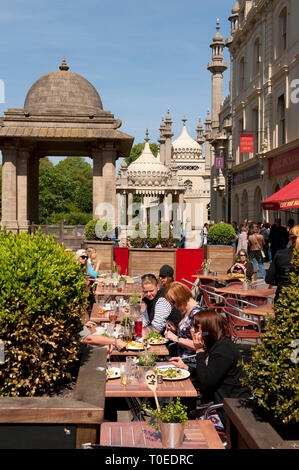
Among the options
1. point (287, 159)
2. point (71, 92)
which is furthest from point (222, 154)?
point (71, 92)

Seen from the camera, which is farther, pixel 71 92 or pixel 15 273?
pixel 71 92

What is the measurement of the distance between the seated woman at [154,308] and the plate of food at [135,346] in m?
0.89

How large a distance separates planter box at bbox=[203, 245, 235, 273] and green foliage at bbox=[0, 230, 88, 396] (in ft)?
42.6

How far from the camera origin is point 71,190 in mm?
71750

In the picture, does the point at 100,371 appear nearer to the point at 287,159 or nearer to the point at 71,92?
the point at 71,92

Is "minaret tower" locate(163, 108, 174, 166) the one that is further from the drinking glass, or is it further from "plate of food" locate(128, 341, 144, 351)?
the drinking glass

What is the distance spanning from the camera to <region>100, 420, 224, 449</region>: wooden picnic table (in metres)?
3.42

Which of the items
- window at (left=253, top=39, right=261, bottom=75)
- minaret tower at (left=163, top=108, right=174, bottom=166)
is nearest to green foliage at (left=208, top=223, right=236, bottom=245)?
window at (left=253, top=39, right=261, bottom=75)

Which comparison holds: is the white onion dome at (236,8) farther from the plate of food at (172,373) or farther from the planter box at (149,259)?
the plate of food at (172,373)

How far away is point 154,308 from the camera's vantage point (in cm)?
767

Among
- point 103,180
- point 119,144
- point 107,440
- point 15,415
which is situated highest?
point 119,144

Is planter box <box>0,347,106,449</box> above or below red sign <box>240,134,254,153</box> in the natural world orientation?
below

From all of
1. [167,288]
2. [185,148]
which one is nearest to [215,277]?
[167,288]

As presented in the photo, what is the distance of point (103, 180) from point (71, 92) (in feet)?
15.0
